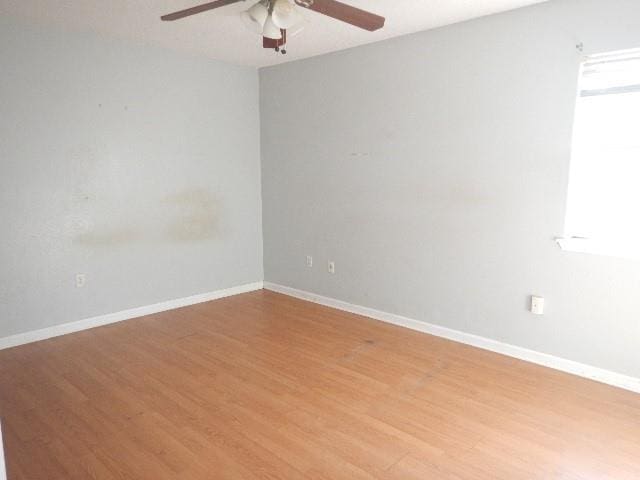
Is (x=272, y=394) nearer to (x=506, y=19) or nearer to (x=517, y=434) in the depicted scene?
(x=517, y=434)

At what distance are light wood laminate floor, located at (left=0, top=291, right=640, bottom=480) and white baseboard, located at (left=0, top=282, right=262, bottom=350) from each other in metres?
0.11

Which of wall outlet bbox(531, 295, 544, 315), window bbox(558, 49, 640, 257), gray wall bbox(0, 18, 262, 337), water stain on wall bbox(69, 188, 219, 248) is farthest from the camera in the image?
water stain on wall bbox(69, 188, 219, 248)

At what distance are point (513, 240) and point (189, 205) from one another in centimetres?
299

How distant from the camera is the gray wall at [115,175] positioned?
3.30 metres

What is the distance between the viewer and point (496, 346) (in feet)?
10.7

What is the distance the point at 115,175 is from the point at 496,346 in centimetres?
347

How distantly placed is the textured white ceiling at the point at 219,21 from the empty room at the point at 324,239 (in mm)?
28

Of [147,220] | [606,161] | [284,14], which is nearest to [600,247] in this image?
[606,161]

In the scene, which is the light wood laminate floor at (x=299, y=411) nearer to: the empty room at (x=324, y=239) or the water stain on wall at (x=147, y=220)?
the empty room at (x=324, y=239)

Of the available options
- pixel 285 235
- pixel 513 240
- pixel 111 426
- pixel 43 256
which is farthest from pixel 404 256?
pixel 43 256

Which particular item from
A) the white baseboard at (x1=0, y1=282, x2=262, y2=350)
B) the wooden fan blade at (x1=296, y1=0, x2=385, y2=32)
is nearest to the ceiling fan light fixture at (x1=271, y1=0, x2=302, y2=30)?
the wooden fan blade at (x1=296, y1=0, x2=385, y2=32)

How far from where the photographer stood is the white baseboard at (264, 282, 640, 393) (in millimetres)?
2750

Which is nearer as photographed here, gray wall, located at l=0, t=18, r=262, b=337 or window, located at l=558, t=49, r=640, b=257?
window, located at l=558, t=49, r=640, b=257

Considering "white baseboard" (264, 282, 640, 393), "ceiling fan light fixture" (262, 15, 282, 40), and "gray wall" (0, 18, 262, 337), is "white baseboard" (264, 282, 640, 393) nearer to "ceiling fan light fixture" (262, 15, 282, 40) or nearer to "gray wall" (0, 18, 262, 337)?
"gray wall" (0, 18, 262, 337)
